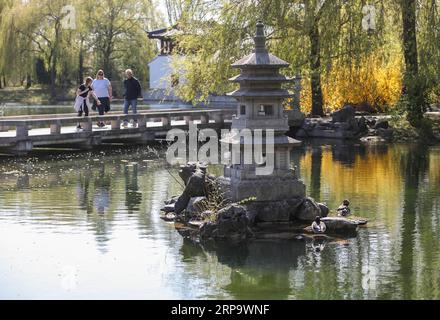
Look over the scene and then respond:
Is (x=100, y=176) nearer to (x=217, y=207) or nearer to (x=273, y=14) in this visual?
(x=217, y=207)

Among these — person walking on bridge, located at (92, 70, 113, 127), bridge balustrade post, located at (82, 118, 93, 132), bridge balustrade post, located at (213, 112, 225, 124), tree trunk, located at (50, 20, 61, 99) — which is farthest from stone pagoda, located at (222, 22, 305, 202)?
tree trunk, located at (50, 20, 61, 99)

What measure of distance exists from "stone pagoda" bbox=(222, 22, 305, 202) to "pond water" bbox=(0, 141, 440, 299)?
1.54 m

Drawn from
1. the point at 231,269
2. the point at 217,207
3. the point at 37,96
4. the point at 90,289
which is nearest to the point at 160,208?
the point at 217,207

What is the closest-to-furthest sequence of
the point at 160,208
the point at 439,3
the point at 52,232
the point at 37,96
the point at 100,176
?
the point at 52,232, the point at 160,208, the point at 100,176, the point at 439,3, the point at 37,96

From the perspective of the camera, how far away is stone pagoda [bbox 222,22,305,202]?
15.0 m

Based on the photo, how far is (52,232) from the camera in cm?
1388

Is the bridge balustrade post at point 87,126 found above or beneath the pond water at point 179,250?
above

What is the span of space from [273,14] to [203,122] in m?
5.15

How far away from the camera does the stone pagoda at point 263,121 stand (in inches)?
591

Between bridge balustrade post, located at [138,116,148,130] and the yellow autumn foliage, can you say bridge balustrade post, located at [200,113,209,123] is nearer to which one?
bridge balustrade post, located at [138,116,148,130]

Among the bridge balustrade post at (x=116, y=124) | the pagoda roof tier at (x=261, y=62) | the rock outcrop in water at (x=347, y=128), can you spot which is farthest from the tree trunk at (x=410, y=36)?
the pagoda roof tier at (x=261, y=62)

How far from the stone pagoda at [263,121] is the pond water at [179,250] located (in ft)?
5.06

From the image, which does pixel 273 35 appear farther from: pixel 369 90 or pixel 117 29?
pixel 117 29

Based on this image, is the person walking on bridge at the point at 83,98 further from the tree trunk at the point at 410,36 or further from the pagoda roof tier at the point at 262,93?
the pagoda roof tier at the point at 262,93
